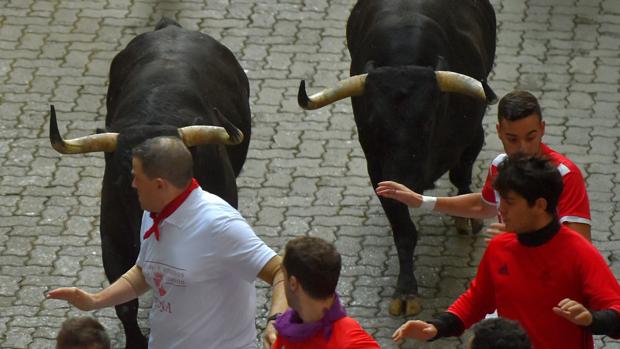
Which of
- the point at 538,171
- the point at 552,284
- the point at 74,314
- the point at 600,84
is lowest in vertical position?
the point at 74,314

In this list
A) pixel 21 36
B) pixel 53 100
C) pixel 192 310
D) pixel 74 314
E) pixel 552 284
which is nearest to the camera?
pixel 552 284

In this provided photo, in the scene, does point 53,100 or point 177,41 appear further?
point 53,100

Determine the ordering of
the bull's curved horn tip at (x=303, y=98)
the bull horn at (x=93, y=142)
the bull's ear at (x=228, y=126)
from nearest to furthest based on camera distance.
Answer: the bull horn at (x=93, y=142), the bull's ear at (x=228, y=126), the bull's curved horn tip at (x=303, y=98)

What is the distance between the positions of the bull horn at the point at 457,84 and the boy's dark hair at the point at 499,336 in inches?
173

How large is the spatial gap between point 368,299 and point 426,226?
1211 millimetres

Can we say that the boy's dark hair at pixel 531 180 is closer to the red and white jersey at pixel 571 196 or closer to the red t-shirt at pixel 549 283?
the red t-shirt at pixel 549 283

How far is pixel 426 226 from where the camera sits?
1016cm

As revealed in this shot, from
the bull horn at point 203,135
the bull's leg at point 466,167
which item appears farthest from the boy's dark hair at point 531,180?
the bull's leg at point 466,167

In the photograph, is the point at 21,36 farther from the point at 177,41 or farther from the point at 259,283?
the point at 259,283

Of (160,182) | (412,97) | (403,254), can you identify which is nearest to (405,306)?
(403,254)

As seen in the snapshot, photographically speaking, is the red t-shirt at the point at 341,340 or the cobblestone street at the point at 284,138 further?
the cobblestone street at the point at 284,138

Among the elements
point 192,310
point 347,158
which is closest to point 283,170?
point 347,158

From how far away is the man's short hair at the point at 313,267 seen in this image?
511 cm

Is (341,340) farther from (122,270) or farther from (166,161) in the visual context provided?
(122,270)
